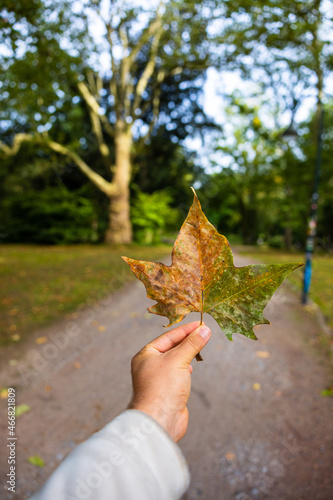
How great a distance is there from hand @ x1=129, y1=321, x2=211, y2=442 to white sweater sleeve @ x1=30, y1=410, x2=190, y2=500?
0.14 ft

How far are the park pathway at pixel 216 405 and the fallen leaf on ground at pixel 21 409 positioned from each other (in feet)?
0.13

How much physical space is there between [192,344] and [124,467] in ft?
0.93

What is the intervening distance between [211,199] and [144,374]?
12.9ft

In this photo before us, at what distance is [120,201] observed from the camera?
1309 cm

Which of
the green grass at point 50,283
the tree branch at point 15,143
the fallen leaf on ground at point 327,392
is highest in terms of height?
the tree branch at point 15,143

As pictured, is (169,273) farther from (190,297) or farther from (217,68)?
(217,68)

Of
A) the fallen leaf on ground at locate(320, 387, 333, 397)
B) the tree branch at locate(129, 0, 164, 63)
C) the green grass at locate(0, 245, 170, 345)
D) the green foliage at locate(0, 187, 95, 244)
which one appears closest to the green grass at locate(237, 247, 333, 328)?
the fallen leaf on ground at locate(320, 387, 333, 397)

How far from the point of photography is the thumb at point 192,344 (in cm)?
73

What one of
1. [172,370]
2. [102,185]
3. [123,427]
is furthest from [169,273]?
[102,185]

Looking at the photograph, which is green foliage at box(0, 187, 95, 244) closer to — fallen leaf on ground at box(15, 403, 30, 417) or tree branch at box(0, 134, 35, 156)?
tree branch at box(0, 134, 35, 156)

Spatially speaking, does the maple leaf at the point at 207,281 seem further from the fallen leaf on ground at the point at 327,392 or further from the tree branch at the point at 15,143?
the tree branch at the point at 15,143

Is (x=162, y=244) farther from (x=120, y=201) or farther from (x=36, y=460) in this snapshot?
(x=36, y=460)

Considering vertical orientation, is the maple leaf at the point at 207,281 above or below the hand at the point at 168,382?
above

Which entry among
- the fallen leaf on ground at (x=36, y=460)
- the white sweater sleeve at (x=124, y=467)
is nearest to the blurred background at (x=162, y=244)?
the fallen leaf on ground at (x=36, y=460)
